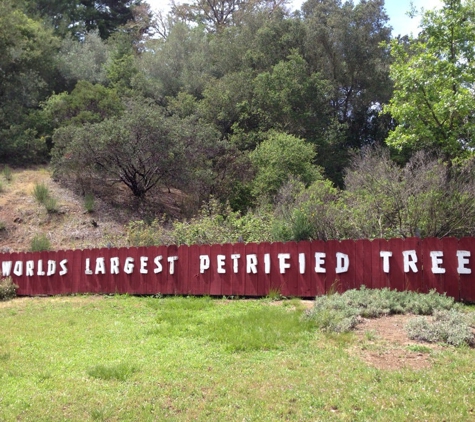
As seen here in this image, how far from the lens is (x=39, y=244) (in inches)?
886

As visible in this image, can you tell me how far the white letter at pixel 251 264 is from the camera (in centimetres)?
1345

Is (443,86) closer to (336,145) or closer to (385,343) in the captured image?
(385,343)

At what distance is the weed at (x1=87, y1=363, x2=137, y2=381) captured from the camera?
22.9 ft

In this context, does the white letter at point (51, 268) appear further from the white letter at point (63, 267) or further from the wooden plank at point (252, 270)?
the wooden plank at point (252, 270)

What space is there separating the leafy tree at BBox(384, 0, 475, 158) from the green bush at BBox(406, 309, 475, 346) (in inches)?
336

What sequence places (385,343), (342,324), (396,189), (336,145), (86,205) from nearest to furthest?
(385,343) < (342,324) < (396,189) < (86,205) < (336,145)

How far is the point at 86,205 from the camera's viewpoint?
26.9 m

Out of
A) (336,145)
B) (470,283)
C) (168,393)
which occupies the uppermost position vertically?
(336,145)

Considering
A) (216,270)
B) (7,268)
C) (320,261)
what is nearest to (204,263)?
(216,270)

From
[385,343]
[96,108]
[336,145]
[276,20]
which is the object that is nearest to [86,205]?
[96,108]

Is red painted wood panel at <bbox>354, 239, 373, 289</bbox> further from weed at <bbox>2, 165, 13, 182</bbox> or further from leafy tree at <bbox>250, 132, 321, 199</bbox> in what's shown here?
weed at <bbox>2, 165, 13, 182</bbox>

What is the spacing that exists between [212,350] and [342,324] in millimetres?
2251

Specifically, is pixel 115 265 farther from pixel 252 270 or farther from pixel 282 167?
pixel 282 167

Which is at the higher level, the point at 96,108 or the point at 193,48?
the point at 193,48
